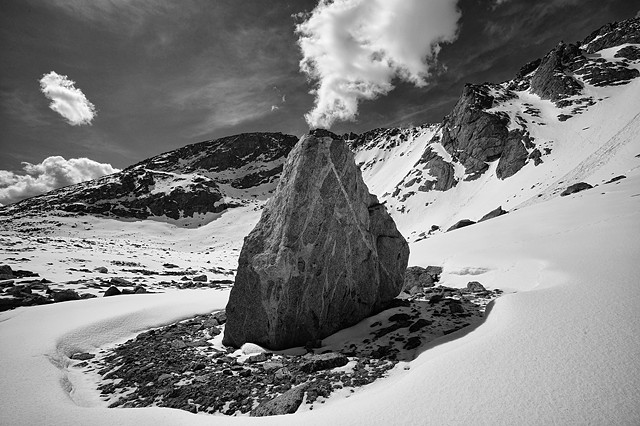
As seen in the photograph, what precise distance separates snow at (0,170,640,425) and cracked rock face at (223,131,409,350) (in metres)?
3.82

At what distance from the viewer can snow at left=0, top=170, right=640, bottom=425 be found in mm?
3930

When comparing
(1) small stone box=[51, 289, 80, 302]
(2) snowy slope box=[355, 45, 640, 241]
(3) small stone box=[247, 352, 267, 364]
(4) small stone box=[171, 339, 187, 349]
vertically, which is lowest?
(3) small stone box=[247, 352, 267, 364]

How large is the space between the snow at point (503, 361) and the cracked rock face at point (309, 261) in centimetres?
382

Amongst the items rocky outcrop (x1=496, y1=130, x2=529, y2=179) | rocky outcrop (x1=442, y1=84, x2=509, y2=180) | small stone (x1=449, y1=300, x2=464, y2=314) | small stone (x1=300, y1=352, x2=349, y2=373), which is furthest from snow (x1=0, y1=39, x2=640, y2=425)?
rocky outcrop (x1=442, y1=84, x2=509, y2=180)

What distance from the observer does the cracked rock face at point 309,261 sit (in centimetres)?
957

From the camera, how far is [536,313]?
6.58 meters

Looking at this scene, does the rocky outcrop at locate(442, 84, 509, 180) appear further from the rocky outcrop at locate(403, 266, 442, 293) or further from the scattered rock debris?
the scattered rock debris

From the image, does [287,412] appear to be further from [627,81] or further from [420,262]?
[627,81]

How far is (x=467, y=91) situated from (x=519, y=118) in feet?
74.5

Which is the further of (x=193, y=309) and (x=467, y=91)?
(x=467, y=91)

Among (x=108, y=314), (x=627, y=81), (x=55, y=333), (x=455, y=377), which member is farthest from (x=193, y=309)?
(x=627, y=81)

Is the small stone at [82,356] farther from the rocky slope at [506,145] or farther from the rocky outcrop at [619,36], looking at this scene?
the rocky outcrop at [619,36]

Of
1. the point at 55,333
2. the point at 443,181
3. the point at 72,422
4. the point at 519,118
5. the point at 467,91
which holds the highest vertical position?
the point at 467,91

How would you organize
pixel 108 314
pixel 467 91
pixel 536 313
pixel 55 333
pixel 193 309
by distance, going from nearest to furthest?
1. pixel 536 313
2. pixel 55 333
3. pixel 108 314
4. pixel 193 309
5. pixel 467 91
